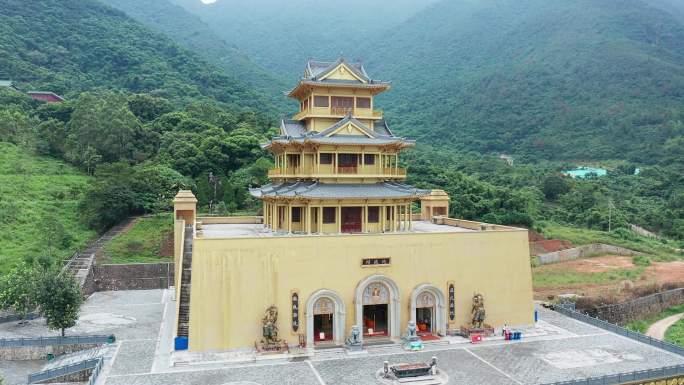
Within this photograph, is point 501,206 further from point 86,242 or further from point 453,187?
point 86,242

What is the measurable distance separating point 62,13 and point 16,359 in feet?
244

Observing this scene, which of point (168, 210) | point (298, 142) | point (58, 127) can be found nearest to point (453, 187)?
point (168, 210)

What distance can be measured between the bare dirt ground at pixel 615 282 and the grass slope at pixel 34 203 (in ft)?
102

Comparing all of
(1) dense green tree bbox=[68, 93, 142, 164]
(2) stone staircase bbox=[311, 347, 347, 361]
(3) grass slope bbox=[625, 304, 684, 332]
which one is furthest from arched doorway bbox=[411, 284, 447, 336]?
(1) dense green tree bbox=[68, 93, 142, 164]

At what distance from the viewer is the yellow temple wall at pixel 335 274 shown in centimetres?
2028

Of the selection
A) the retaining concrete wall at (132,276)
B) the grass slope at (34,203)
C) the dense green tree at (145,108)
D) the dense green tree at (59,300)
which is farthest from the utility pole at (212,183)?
the dense green tree at (59,300)

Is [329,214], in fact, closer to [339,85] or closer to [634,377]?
[339,85]

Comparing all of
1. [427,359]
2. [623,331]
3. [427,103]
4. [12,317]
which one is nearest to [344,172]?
[427,359]

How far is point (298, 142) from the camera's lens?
24.4m

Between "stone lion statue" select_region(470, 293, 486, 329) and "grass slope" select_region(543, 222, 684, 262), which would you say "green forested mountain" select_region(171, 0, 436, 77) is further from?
"stone lion statue" select_region(470, 293, 486, 329)

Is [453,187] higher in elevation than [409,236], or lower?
higher

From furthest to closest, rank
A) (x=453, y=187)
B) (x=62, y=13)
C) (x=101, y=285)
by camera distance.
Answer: (x=62, y=13)
(x=453, y=187)
(x=101, y=285)

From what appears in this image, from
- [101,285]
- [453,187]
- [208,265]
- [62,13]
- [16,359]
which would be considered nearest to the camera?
[208,265]

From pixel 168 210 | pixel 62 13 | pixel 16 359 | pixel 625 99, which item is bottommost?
pixel 16 359
